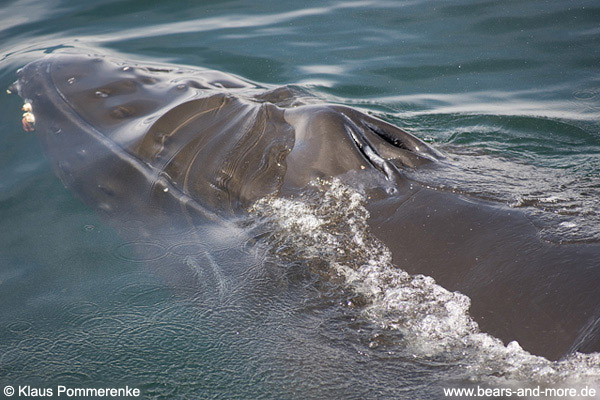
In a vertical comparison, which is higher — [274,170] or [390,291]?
[274,170]

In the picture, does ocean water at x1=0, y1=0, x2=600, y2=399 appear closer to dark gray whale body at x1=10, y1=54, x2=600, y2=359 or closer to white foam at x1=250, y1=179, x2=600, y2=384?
white foam at x1=250, y1=179, x2=600, y2=384

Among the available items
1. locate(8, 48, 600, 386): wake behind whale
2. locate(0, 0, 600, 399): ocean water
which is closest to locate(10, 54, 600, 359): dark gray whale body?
locate(8, 48, 600, 386): wake behind whale

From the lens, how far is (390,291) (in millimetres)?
3432

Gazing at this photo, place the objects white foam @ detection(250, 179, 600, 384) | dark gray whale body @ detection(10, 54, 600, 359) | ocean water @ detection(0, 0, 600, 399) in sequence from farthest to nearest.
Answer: ocean water @ detection(0, 0, 600, 399) < dark gray whale body @ detection(10, 54, 600, 359) < white foam @ detection(250, 179, 600, 384)

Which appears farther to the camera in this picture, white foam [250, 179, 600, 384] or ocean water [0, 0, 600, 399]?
ocean water [0, 0, 600, 399]

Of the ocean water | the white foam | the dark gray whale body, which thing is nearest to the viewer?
the white foam

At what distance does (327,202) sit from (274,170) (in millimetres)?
504

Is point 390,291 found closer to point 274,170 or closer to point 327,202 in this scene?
point 327,202

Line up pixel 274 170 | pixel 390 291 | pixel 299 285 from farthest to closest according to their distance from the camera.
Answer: pixel 274 170, pixel 299 285, pixel 390 291

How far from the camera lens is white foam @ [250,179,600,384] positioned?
9.48 feet

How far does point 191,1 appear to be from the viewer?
10.4 metres

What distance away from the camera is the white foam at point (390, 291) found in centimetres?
289

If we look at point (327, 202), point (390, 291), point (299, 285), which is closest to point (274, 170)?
point (327, 202)

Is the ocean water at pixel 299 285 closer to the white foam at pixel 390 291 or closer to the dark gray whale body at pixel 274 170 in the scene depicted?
the white foam at pixel 390 291
